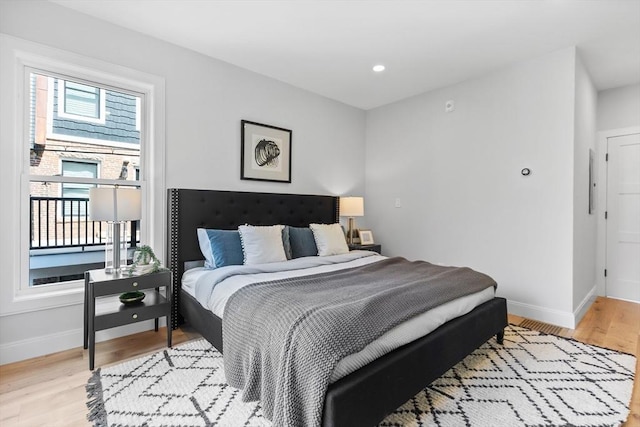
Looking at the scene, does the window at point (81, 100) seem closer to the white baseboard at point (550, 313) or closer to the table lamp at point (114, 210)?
the table lamp at point (114, 210)

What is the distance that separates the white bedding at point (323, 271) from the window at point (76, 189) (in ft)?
3.33

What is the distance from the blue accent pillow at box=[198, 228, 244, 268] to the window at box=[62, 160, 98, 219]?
0.95 metres

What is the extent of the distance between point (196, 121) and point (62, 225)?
1433 mm

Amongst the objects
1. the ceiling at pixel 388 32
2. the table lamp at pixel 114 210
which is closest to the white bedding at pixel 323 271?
the table lamp at pixel 114 210

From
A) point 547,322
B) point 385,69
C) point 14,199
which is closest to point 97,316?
point 14,199

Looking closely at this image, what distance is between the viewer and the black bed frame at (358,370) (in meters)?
1.38

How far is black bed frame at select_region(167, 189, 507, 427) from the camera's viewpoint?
1.38m

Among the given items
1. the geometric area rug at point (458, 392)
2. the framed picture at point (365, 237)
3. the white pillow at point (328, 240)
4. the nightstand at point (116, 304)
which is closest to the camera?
the geometric area rug at point (458, 392)

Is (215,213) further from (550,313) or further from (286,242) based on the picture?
(550,313)

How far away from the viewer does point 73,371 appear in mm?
2166

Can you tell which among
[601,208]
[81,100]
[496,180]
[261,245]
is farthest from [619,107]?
[81,100]

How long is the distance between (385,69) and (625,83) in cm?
303

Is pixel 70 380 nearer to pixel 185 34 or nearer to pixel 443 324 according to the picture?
pixel 443 324

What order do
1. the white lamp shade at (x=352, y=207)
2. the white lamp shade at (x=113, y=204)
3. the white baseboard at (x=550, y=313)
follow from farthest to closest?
1. the white lamp shade at (x=352, y=207)
2. the white baseboard at (x=550, y=313)
3. the white lamp shade at (x=113, y=204)
